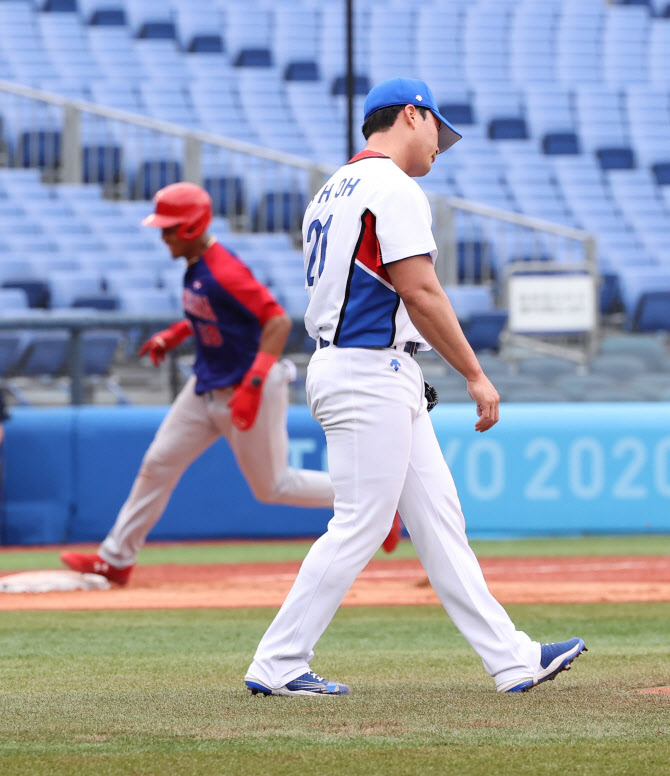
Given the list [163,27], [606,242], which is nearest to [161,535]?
[606,242]

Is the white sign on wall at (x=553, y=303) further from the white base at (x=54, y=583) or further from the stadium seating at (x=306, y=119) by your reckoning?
the white base at (x=54, y=583)

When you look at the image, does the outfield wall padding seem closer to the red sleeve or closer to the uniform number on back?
the red sleeve

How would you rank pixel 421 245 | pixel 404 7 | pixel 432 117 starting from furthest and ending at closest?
pixel 404 7 → pixel 432 117 → pixel 421 245

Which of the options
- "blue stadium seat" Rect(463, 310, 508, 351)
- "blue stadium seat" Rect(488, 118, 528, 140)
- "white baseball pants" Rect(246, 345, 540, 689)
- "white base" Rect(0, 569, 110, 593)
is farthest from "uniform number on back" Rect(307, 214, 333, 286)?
"blue stadium seat" Rect(488, 118, 528, 140)

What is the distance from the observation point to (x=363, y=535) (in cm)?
430

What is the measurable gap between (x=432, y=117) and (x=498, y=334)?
28.2 ft

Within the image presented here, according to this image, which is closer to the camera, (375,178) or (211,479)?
(375,178)

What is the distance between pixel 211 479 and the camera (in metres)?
11.1

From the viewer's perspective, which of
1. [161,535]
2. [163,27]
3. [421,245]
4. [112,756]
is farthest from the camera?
[163,27]

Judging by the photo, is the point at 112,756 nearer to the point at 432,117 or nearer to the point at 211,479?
the point at 432,117

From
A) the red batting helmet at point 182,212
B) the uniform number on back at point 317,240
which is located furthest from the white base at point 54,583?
the uniform number on back at point 317,240

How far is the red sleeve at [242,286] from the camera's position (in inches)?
294

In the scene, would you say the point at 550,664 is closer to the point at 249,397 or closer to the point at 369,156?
the point at 369,156

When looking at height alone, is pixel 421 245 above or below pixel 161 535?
above
